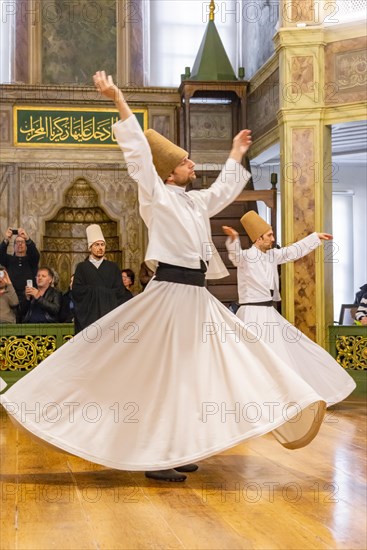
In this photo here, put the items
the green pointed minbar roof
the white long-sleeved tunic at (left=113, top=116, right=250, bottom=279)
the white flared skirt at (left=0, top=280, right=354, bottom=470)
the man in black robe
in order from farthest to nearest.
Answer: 1. the green pointed minbar roof
2. the man in black robe
3. the white long-sleeved tunic at (left=113, top=116, right=250, bottom=279)
4. the white flared skirt at (left=0, top=280, right=354, bottom=470)

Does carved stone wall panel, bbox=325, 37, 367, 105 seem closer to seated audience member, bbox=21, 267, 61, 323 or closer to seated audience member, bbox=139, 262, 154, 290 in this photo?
seated audience member, bbox=139, 262, 154, 290

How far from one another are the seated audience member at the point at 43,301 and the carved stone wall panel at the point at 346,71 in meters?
3.57

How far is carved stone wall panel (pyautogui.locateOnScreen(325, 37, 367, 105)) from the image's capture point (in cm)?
907

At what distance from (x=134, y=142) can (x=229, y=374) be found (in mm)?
1156

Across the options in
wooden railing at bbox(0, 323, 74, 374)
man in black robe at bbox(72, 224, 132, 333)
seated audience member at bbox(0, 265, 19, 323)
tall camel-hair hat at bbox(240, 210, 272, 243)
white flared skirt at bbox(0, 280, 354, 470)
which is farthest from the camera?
wooden railing at bbox(0, 323, 74, 374)

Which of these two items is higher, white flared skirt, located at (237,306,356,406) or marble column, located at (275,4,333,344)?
marble column, located at (275,4,333,344)

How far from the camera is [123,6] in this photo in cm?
1195

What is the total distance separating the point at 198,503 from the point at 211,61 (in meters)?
8.61

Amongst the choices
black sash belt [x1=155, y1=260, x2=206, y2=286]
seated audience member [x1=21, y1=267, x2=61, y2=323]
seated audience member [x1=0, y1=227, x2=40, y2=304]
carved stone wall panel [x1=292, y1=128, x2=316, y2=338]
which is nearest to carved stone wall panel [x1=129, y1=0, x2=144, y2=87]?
carved stone wall panel [x1=292, y1=128, x2=316, y2=338]

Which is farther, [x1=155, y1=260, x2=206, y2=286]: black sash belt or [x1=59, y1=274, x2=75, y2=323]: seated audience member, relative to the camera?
[x1=59, y1=274, x2=75, y2=323]: seated audience member

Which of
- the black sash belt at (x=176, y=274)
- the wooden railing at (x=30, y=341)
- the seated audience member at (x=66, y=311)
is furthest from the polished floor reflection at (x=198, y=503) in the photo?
the seated audience member at (x=66, y=311)

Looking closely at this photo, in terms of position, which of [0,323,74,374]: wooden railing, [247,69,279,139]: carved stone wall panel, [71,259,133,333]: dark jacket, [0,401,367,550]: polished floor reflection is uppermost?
[247,69,279,139]: carved stone wall panel

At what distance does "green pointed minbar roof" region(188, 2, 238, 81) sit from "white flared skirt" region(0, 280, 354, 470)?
744 centimetres

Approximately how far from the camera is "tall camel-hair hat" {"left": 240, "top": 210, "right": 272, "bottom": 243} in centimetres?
653
